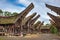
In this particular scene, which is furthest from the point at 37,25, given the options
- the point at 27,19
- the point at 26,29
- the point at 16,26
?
the point at 16,26

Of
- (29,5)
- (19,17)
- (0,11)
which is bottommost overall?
(19,17)

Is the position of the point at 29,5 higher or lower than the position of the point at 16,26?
higher

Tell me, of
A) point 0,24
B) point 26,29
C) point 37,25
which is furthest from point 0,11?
point 0,24

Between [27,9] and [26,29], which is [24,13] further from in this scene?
[26,29]

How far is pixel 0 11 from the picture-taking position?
3745 inches

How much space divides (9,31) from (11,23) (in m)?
2.02

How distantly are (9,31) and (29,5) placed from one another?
8.07 metres

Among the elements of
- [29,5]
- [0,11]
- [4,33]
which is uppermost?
[0,11]

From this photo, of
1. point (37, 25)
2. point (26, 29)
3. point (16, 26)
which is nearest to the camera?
point (16, 26)

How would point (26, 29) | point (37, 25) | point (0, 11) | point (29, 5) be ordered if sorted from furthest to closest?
1. point (0, 11)
2. point (37, 25)
3. point (26, 29)
4. point (29, 5)

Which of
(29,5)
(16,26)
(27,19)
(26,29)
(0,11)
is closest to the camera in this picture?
(29,5)

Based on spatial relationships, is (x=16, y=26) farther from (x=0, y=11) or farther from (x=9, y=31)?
(x=0, y=11)

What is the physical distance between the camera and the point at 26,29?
56875mm

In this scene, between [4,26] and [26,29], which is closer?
[4,26]
